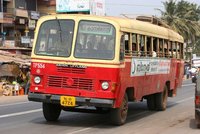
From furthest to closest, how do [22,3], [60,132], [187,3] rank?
[187,3], [22,3], [60,132]

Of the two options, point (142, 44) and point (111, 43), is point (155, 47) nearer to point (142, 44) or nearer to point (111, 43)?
point (142, 44)

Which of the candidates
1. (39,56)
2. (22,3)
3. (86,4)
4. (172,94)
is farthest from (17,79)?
(22,3)

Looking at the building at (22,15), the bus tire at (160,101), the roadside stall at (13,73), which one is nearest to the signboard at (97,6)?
the building at (22,15)

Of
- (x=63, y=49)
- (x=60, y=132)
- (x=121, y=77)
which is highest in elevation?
(x=63, y=49)

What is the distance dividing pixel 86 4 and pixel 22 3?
883 cm

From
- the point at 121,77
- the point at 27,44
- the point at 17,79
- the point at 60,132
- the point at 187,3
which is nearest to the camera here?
the point at 60,132

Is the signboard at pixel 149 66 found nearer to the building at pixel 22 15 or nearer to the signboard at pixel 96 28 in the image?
the signboard at pixel 96 28

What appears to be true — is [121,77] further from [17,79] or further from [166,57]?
[17,79]

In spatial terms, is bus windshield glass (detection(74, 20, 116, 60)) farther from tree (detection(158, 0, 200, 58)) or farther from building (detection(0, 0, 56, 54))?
tree (detection(158, 0, 200, 58))

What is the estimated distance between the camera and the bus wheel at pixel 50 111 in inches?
475

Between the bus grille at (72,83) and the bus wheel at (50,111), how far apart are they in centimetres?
115

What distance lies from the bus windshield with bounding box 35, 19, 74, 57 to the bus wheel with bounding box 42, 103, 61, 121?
155 centimetres

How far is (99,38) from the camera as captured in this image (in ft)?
36.4

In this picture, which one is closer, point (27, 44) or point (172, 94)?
point (172, 94)
